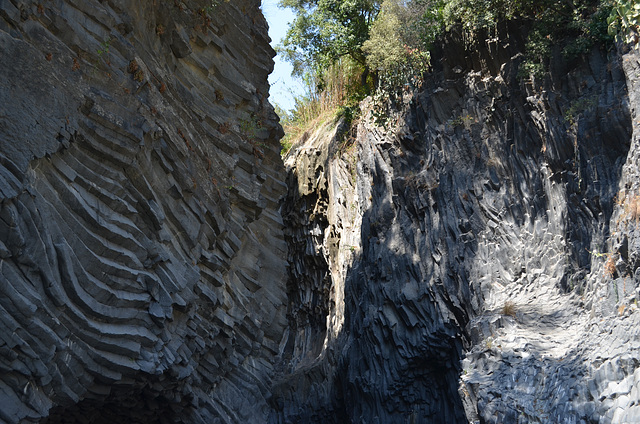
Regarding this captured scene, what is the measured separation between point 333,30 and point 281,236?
7.77 meters

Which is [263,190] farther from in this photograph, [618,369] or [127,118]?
[618,369]

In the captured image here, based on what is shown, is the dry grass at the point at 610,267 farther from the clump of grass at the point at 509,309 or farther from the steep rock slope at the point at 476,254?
the clump of grass at the point at 509,309

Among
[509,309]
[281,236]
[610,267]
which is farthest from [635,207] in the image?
[281,236]

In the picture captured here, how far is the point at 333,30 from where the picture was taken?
18703 millimetres

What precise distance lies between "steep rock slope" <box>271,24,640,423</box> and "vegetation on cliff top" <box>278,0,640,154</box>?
0.37 metres

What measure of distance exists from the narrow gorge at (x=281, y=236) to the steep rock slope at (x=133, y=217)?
4cm

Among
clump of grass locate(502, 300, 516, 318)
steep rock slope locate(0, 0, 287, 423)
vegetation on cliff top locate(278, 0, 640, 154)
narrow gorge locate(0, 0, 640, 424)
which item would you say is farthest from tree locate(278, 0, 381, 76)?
clump of grass locate(502, 300, 516, 318)

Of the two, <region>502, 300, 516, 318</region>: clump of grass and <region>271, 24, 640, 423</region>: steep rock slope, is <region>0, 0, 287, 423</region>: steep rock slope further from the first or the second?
<region>502, 300, 516, 318</region>: clump of grass

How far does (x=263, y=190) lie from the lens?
45.8 ft

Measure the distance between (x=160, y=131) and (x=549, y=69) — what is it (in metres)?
7.97

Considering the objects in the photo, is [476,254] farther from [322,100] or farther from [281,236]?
[322,100]

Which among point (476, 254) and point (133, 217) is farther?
point (476, 254)

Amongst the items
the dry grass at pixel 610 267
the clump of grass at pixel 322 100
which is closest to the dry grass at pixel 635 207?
the dry grass at pixel 610 267

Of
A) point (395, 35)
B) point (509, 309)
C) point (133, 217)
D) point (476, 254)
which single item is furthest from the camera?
point (395, 35)
